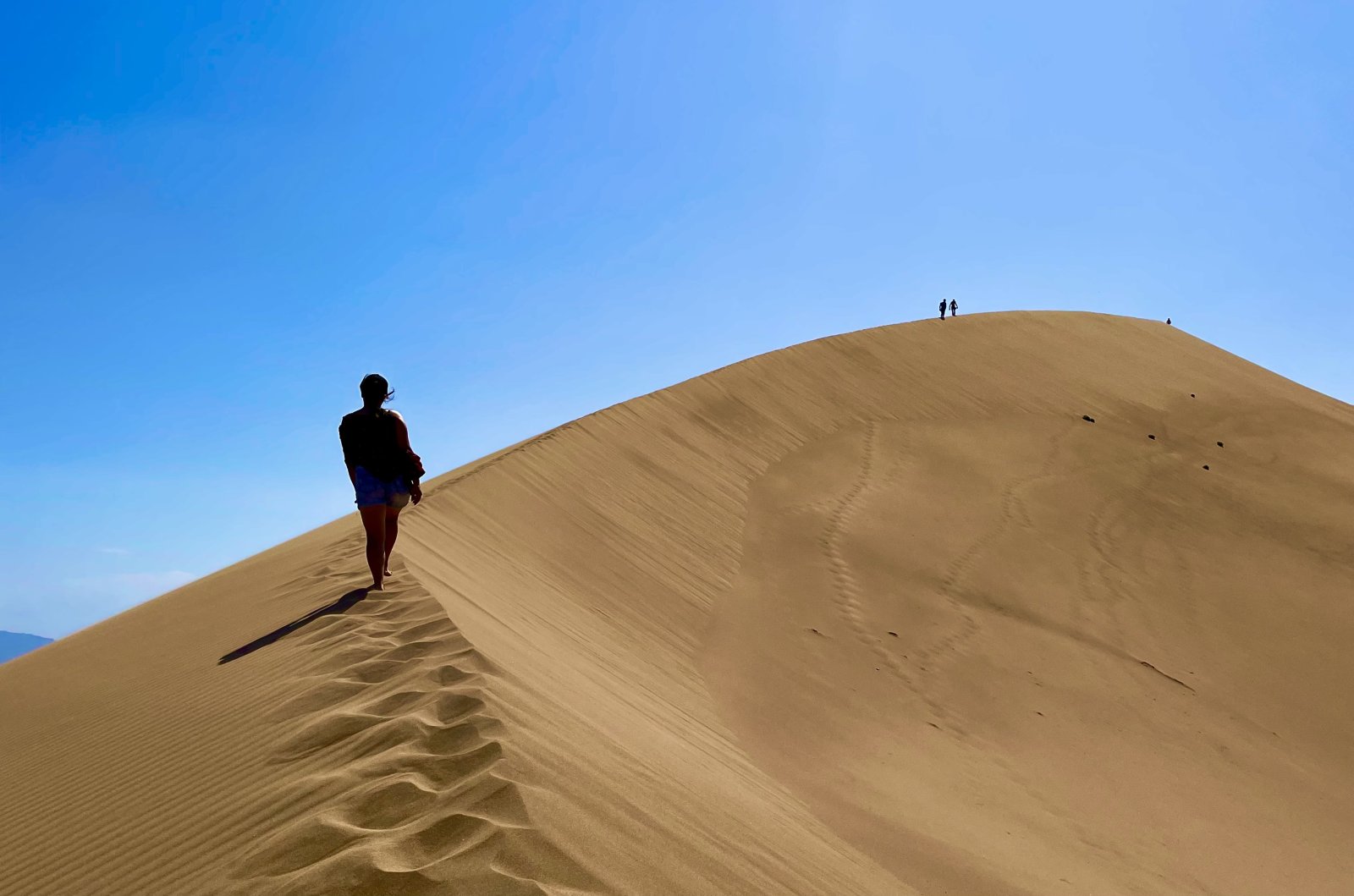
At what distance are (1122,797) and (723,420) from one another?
8.42 metres

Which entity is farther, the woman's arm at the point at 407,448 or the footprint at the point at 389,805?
the woman's arm at the point at 407,448

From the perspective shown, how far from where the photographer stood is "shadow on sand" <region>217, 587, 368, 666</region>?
515 cm

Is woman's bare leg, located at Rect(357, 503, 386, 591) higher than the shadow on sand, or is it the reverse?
woman's bare leg, located at Rect(357, 503, 386, 591)

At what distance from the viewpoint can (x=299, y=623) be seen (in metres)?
5.44

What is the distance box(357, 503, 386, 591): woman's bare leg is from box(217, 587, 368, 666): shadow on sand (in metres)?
0.13

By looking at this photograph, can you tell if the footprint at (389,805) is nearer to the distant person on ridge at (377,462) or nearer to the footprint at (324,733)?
the footprint at (324,733)

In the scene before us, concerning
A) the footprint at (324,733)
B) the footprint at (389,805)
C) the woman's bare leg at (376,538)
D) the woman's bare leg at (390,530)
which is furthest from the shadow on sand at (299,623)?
the footprint at (389,805)

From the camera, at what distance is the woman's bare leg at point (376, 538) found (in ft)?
18.3

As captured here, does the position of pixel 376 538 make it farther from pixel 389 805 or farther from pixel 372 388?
pixel 389 805

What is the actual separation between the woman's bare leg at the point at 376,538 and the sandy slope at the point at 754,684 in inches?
9.4

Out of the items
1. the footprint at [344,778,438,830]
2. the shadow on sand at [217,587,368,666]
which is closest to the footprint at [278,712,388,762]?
the footprint at [344,778,438,830]

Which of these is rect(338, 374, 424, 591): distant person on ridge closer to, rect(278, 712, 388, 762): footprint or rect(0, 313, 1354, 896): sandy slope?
rect(0, 313, 1354, 896): sandy slope

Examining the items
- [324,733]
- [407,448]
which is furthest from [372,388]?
[324,733]

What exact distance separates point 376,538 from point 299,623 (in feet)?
2.12
